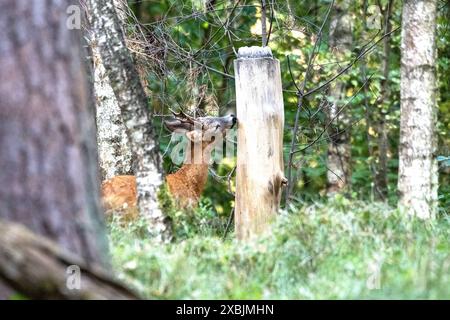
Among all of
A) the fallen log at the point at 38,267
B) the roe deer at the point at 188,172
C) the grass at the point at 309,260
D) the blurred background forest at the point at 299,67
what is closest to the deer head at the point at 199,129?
the roe deer at the point at 188,172

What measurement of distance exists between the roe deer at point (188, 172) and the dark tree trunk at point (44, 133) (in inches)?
115

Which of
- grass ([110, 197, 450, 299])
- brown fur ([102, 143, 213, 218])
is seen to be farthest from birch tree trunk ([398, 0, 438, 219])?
brown fur ([102, 143, 213, 218])

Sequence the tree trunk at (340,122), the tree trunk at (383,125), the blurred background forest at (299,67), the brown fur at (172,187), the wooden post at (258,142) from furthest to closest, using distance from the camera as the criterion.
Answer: the tree trunk at (383,125), the tree trunk at (340,122), the blurred background forest at (299,67), the brown fur at (172,187), the wooden post at (258,142)

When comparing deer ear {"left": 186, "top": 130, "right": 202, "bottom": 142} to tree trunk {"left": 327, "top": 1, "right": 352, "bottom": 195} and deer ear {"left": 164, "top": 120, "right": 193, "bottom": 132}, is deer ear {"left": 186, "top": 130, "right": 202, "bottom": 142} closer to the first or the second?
deer ear {"left": 164, "top": 120, "right": 193, "bottom": 132}

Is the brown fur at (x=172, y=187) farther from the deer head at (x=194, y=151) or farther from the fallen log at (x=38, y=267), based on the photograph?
the fallen log at (x=38, y=267)

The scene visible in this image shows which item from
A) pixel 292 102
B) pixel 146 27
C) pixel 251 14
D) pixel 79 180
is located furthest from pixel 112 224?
pixel 251 14

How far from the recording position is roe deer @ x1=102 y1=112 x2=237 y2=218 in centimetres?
876

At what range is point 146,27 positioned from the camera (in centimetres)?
1166

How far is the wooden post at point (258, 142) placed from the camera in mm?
7734

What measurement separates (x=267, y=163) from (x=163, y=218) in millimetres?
1061

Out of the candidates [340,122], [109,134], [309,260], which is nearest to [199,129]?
[109,134]

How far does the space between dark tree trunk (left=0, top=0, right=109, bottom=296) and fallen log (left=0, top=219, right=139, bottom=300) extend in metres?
0.13

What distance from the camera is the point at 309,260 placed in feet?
20.1

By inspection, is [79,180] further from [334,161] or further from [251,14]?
[251,14]
